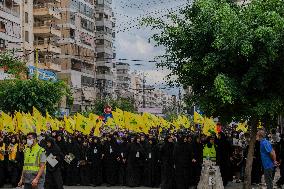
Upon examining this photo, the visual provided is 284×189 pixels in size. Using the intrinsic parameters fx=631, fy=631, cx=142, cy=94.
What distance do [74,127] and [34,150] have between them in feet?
41.4

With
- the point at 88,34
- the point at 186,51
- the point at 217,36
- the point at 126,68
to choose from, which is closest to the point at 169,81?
the point at 186,51

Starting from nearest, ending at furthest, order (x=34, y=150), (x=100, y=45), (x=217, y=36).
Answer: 1. (x=34, y=150)
2. (x=217, y=36)
3. (x=100, y=45)

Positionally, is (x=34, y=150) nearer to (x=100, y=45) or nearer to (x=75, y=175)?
(x=75, y=175)

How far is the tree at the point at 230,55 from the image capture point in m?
Answer: 14.2

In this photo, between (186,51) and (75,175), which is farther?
(75,175)

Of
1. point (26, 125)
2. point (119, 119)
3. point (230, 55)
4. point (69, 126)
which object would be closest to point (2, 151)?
point (69, 126)

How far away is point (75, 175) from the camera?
22.9m

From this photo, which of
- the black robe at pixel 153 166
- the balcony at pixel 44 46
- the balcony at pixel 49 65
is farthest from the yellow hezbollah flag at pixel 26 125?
the balcony at pixel 44 46

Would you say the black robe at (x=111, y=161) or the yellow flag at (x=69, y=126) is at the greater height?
the yellow flag at (x=69, y=126)

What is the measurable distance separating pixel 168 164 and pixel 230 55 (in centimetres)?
544

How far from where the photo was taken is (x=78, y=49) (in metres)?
83.4

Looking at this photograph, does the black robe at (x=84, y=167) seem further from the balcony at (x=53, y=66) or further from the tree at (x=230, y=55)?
the balcony at (x=53, y=66)

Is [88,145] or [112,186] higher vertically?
[88,145]

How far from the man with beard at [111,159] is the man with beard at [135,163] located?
635mm
